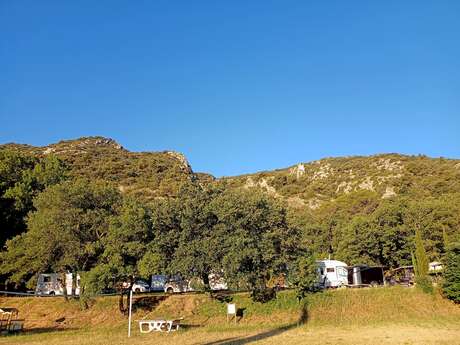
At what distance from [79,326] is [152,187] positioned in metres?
49.3

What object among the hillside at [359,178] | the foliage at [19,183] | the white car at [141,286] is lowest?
the white car at [141,286]

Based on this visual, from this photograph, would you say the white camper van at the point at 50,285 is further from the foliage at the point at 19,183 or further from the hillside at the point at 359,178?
the hillside at the point at 359,178

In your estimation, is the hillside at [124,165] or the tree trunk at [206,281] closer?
the tree trunk at [206,281]

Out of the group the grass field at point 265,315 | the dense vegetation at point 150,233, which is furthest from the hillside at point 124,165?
the grass field at point 265,315

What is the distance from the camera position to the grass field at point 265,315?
73.4 feet

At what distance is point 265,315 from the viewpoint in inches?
1096

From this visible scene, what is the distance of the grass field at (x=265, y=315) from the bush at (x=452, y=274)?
69 cm

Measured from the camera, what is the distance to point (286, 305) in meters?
28.1

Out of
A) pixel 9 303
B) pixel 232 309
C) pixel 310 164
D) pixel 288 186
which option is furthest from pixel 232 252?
pixel 310 164

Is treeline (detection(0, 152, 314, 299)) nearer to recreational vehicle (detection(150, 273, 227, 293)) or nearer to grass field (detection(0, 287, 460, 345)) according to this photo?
grass field (detection(0, 287, 460, 345))

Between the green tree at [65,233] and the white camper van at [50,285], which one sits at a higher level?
the green tree at [65,233]

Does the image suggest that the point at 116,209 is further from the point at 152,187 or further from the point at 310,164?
the point at 310,164

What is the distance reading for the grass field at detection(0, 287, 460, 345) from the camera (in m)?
22.4

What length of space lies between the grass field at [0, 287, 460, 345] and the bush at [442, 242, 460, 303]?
27.2 inches
